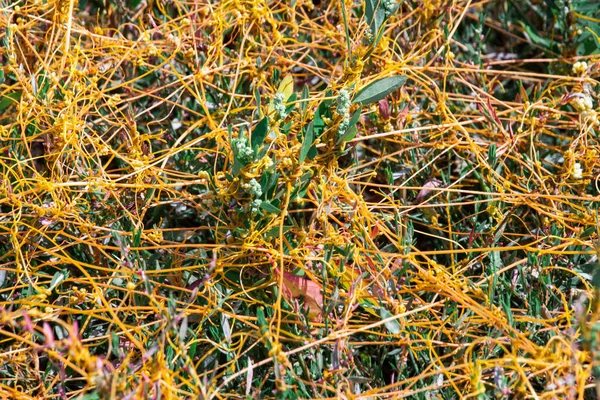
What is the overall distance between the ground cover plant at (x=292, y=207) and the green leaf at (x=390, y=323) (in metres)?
0.02

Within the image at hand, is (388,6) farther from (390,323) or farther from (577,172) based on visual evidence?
(390,323)

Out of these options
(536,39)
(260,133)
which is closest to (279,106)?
(260,133)

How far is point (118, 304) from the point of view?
60.6 inches

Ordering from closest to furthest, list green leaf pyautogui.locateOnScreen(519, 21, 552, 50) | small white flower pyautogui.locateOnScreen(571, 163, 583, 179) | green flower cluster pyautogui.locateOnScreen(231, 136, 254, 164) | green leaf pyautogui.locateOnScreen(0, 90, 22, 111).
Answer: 1. green flower cluster pyautogui.locateOnScreen(231, 136, 254, 164)
2. small white flower pyautogui.locateOnScreen(571, 163, 583, 179)
3. green leaf pyautogui.locateOnScreen(0, 90, 22, 111)
4. green leaf pyautogui.locateOnScreen(519, 21, 552, 50)

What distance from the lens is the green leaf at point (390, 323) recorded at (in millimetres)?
1380

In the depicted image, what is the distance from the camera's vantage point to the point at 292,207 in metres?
1.64

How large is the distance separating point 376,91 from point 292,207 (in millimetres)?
339

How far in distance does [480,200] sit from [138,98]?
3.03ft

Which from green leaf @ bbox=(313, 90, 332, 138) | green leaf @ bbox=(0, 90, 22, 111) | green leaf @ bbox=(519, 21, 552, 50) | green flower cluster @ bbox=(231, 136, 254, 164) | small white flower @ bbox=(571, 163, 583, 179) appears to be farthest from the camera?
green leaf @ bbox=(519, 21, 552, 50)

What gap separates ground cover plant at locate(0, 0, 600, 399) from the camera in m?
1.38

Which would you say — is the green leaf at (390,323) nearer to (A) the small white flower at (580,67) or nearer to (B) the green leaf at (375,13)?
(B) the green leaf at (375,13)

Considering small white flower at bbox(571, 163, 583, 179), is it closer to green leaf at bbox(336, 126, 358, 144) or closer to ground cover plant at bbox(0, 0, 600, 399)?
ground cover plant at bbox(0, 0, 600, 399)

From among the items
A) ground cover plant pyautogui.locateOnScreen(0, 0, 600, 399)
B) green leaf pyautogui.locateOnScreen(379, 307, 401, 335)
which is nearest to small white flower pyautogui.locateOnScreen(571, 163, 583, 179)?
ground cover plant pyautogui.locateOnScreen(0, 0, 600, 399)

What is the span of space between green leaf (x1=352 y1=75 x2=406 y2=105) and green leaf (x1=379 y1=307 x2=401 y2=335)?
1.51 feet
